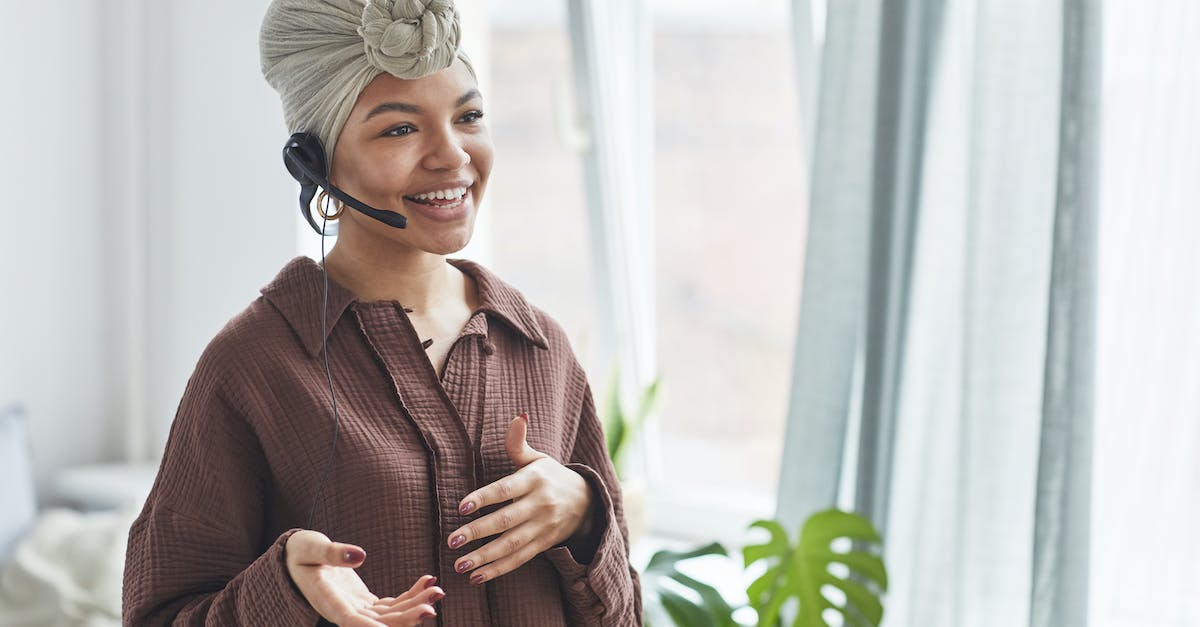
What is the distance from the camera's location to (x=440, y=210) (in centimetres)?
97

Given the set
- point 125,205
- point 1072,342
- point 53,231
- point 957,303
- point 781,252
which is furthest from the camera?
point 781,252

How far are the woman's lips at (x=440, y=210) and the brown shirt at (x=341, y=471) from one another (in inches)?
3.8

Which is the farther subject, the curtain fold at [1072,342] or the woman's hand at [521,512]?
the curtain fold at [1072,342]

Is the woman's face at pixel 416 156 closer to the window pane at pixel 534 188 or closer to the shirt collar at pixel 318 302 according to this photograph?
the shirt collar at pixel 318 302

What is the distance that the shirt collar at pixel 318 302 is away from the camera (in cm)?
96

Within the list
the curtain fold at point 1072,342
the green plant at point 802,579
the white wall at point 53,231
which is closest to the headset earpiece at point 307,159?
the green plant at point 802,579

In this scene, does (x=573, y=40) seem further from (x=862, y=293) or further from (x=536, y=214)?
(x=862, y=293)

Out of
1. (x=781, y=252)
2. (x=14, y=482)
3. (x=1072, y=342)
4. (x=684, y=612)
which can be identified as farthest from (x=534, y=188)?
(x=1072, y=342)

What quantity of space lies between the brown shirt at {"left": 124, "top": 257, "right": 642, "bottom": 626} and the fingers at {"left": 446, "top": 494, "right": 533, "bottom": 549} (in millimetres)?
46

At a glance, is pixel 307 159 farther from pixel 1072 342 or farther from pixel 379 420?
pixel 1072 342

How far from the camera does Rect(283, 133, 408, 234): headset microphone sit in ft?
3.13

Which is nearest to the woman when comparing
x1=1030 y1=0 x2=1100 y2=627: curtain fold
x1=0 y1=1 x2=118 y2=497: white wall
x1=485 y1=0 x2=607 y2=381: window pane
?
x1=1030 y1=0 x2=1100 y2=627: curtain fold

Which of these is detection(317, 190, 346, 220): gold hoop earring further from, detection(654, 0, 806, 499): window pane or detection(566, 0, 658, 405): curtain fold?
detection(654, 0, 806, 499): window pane

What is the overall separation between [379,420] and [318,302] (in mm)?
122
